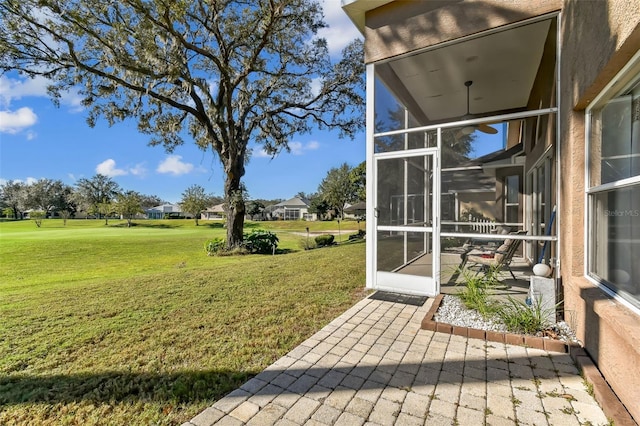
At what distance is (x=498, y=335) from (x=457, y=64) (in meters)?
4.55

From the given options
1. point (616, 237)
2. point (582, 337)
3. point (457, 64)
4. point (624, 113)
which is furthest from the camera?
point (457, 64)

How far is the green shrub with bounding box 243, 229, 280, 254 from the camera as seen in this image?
571 inches

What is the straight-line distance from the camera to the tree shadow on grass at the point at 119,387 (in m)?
2.26

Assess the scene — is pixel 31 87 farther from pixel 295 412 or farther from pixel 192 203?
pixel 192 203

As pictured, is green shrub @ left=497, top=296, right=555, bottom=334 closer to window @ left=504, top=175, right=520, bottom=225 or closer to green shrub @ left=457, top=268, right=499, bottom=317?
green shrub @ left=457, top=268, right=499, bottom=317

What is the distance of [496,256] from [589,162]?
7.94 ft

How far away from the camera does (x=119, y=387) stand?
2.40 metres

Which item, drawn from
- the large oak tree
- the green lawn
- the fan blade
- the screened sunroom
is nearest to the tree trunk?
Answer: the large oak tree

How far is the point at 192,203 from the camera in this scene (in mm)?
43062

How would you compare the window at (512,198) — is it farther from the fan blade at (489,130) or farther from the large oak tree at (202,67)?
the large oak tree at (202,67)

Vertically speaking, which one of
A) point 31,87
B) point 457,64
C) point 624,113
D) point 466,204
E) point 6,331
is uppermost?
point 31,87

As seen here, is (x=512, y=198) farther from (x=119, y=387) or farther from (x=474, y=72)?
(x=119, y=387)

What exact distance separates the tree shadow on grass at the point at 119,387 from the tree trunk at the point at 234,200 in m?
11.6

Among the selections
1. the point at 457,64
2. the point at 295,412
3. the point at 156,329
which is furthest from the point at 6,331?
the point at 457,64
